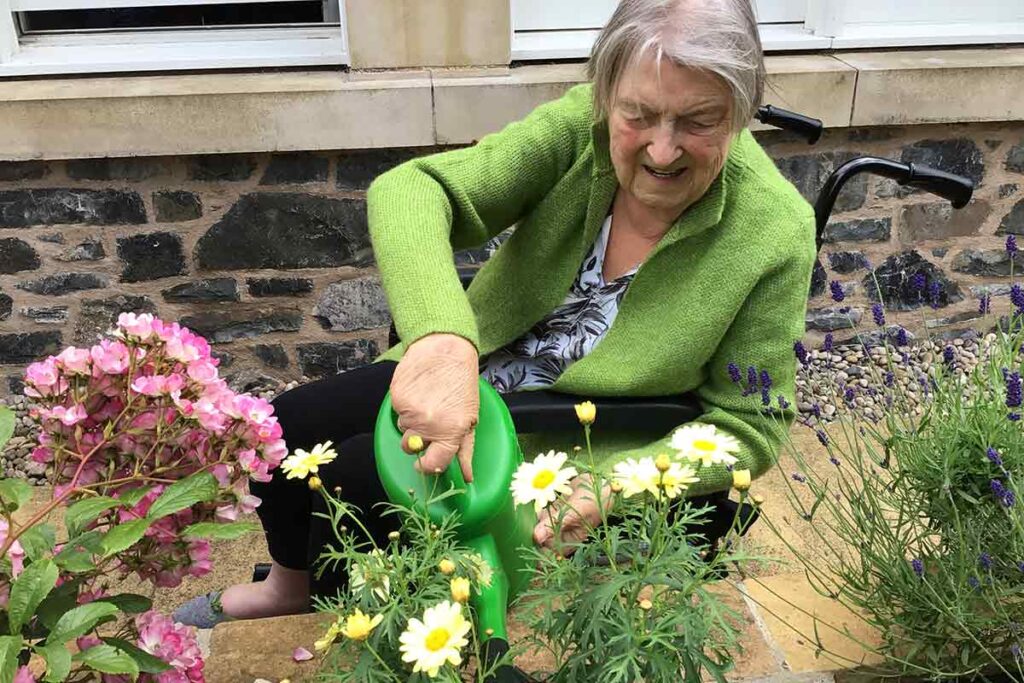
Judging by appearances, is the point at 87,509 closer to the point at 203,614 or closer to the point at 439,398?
the point at 439,398

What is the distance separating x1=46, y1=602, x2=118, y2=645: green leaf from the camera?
0.87 metres

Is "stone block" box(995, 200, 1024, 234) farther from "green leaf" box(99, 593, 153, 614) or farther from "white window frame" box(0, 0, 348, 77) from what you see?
"green leaf" box(99, 593, 153, 614)

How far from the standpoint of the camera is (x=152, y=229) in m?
3.23

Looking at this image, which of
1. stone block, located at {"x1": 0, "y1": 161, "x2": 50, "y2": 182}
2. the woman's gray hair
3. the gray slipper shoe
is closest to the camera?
the woman's gray hair

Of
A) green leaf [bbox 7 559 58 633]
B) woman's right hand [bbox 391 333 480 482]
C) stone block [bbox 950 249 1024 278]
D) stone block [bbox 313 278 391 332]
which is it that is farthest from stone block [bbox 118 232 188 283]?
stone block [bbox 950 249 1024 278]

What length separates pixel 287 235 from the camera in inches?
129

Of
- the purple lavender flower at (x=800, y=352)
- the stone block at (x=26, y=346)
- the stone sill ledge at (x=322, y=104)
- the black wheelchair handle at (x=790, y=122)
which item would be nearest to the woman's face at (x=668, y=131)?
the purple lavender flower at (x=800, y=352)

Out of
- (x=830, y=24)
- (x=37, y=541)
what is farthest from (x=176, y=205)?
(x=37, y=541)

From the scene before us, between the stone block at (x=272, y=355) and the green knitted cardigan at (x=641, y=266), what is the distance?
1.83 m

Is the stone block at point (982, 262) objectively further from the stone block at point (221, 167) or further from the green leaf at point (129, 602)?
the green leaf at point (129, 602)

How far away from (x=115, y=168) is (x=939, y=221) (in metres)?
2.93

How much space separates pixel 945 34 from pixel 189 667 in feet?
11.1

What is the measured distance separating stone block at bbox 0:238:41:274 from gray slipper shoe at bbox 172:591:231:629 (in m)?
1.72

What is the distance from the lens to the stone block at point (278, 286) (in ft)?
11.0
